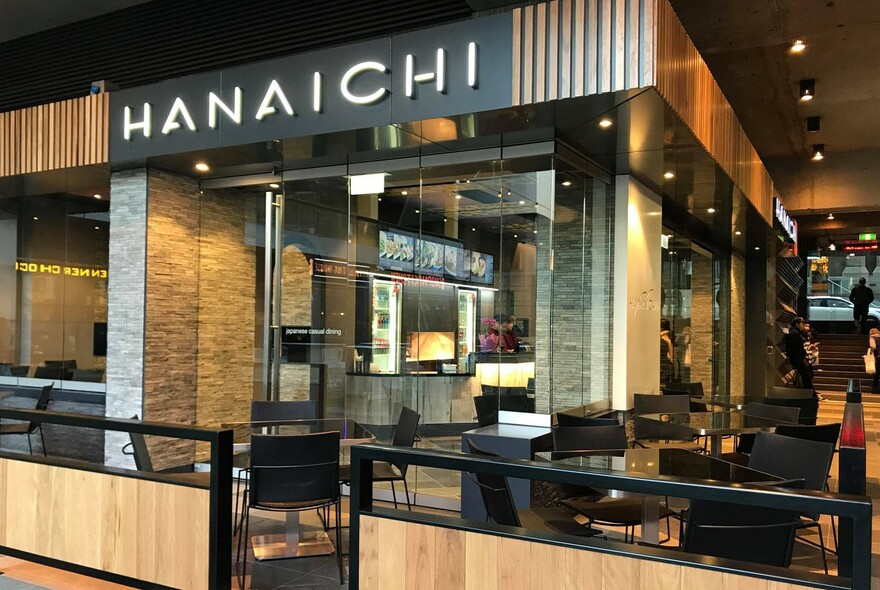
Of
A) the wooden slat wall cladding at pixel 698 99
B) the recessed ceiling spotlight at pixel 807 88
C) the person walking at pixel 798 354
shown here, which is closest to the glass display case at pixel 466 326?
the wooden slat wall cladding at pixel 698 99

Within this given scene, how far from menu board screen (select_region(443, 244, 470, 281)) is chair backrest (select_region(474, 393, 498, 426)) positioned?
3.49ft

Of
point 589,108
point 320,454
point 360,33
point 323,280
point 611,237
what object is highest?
point 360,33

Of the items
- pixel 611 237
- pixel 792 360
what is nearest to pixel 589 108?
pixel 611 237

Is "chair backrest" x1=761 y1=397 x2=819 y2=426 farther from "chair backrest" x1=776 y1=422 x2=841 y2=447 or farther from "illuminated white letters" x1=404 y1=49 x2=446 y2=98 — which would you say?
"illuminated white letters" x1=404 y1=49 x2=446 y2=98

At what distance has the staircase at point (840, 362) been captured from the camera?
1856 centimetres

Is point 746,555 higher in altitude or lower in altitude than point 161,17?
lower

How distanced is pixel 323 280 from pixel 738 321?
9193mm

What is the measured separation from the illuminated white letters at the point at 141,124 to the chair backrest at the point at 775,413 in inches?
234

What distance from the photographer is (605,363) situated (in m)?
6.60

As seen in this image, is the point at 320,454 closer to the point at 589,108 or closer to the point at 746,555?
the point at 746,555

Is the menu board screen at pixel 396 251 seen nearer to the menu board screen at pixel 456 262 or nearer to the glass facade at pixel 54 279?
the menu board screen at pixel 456 262

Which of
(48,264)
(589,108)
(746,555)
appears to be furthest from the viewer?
(48,264)

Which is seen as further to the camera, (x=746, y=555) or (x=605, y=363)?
(x=605, y=363)

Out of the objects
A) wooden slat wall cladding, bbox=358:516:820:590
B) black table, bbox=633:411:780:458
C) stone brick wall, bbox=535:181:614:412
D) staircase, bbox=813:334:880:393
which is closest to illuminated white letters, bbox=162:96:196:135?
stone brick wall, bbox=535:181:614:412
